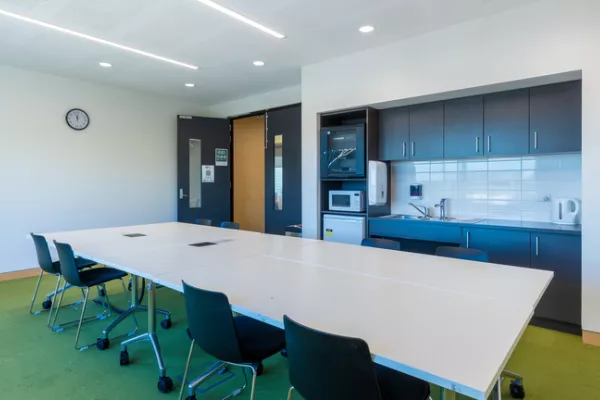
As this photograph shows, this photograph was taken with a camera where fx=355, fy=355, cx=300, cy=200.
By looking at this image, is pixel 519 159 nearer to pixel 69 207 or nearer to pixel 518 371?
pixel 518 371

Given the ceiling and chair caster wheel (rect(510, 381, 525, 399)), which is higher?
the ceiling

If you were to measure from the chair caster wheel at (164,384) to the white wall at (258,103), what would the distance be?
4.42 m

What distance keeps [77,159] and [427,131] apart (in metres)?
4.94

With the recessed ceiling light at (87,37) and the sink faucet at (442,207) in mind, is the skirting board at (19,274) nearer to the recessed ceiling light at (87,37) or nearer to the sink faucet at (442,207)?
the recessed ceiling light at (87,37)

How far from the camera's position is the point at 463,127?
3730 mm

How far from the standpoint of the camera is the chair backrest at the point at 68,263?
2.72 meters

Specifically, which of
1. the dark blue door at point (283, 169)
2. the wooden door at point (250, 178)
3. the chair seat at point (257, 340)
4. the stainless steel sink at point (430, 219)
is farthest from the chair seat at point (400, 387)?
the wooden door at point (250, 178)

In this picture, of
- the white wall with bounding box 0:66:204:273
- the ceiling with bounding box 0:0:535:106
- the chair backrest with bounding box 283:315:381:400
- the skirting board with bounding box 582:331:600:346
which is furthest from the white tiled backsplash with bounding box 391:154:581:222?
the white wall with bounding box 0:66:204:273

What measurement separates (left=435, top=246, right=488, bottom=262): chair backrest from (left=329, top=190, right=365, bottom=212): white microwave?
170cm

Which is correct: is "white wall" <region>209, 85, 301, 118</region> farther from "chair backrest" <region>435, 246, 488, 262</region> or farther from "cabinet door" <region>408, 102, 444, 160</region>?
"chair backrest" <region>435, 246, 488, 262</region>

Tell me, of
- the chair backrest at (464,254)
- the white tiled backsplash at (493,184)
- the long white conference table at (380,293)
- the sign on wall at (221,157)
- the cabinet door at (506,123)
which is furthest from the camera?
the sign on wall at (221,157)

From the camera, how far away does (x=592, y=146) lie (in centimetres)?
282

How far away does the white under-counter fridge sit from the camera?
169 inches

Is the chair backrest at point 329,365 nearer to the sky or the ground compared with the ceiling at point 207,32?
nearer to the ground
